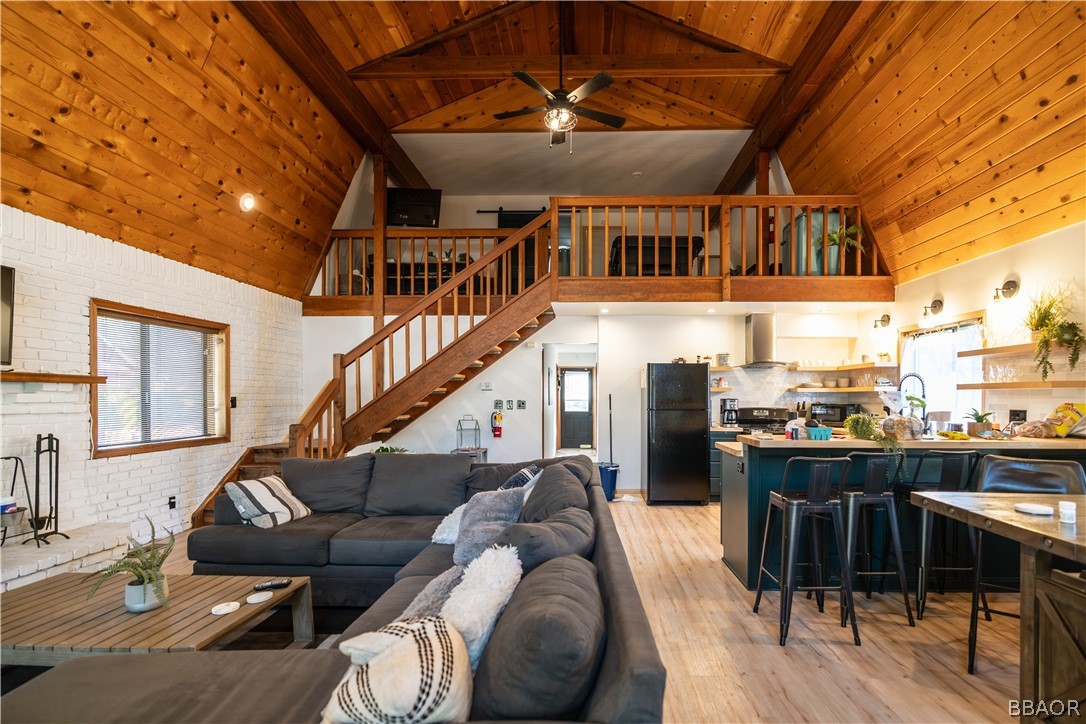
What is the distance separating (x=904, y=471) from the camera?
12.2 feet

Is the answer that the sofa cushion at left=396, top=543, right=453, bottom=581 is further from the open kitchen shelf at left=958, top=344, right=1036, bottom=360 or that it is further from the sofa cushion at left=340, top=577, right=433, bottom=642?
the open kitchen shelf at left=958, top=344, right=1036, bottom=360

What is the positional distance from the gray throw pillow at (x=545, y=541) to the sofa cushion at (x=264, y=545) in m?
1.96

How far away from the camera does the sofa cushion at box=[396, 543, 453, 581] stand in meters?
2.81

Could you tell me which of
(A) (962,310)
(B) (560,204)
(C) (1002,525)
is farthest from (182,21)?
(A) (962,310)

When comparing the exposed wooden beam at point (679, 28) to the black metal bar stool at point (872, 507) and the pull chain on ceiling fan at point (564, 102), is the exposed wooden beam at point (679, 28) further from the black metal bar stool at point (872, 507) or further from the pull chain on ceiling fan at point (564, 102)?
the black metal bar stool at point (872, 507)

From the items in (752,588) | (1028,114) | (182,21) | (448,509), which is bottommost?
(752,588)

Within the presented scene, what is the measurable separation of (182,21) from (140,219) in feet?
5.29

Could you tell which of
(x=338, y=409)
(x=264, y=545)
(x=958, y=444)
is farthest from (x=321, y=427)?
(x=958, y=444)

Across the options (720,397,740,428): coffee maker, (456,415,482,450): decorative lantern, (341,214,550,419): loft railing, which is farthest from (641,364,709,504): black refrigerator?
(456,415,482,450): decorative lantern

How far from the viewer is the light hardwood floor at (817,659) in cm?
233

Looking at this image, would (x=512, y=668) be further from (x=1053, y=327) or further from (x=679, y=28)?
(x=679, y=28)

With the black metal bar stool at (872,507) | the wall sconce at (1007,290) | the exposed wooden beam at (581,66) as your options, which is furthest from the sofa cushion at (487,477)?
the exposed wooden beam at (581,66)

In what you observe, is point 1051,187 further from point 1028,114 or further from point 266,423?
point 266,423

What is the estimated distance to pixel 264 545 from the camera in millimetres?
3314
